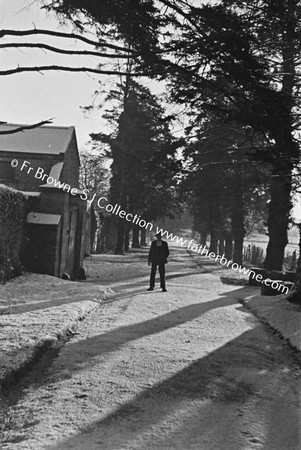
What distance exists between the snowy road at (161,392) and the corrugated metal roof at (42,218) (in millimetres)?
6954

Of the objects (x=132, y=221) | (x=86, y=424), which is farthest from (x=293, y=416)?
(x=132, y=221)

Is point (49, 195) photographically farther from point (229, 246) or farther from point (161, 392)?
point (229, 246)

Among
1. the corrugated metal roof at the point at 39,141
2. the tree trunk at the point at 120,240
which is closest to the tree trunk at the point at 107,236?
the tree trunk at the point at 120,240

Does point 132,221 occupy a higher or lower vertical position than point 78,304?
higher

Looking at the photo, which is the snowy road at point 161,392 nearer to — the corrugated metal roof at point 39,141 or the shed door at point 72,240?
the shed door at point 72,240

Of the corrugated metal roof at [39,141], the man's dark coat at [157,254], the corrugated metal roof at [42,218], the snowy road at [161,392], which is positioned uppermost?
the corrugated metal roof at [39,141]

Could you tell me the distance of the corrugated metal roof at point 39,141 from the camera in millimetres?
23969

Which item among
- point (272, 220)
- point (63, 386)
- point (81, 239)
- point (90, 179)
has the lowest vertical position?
point (63, 386)

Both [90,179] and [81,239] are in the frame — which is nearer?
[81,239]

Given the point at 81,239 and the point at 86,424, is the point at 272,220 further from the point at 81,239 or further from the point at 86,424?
the point at 86,424

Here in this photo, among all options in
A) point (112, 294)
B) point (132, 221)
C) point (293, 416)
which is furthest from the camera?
point (132, 221)

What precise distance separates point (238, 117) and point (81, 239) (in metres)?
13.4

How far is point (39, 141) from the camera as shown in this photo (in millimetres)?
24844

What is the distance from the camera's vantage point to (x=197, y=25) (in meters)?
5.16
